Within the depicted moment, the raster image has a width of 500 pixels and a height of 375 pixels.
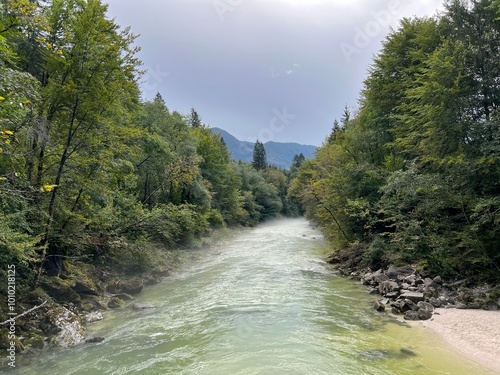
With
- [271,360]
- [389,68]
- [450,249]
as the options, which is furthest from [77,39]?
[389,68]

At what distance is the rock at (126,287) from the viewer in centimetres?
1403

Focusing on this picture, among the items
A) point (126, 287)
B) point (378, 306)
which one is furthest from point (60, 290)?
point (378, 306)

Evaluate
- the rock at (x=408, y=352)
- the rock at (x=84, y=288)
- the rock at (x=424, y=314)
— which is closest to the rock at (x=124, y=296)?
the rock at (x=84, y=288)

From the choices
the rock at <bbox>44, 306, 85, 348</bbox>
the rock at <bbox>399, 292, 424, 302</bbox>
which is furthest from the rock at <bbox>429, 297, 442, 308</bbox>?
the rock at <bbox>44, 306, 85, 348</bbox>

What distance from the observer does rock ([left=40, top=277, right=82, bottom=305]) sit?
35.7 feet

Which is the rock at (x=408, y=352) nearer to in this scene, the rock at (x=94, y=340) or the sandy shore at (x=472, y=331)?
the sandy shore at (x=472, y=331)

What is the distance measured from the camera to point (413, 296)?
11789 millimetres

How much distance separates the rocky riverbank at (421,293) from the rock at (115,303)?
9600mm

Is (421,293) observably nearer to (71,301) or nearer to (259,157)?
(71,301)

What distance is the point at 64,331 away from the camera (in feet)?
29.6

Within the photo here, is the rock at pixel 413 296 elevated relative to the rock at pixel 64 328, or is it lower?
elevated

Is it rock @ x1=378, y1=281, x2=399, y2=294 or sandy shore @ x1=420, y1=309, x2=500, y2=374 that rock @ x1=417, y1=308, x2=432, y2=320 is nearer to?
sandy shore @ x1=420, y1=309, x2=500, y2=374

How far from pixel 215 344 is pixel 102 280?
8221 mm

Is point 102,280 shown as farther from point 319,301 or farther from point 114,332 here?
point 319,301
